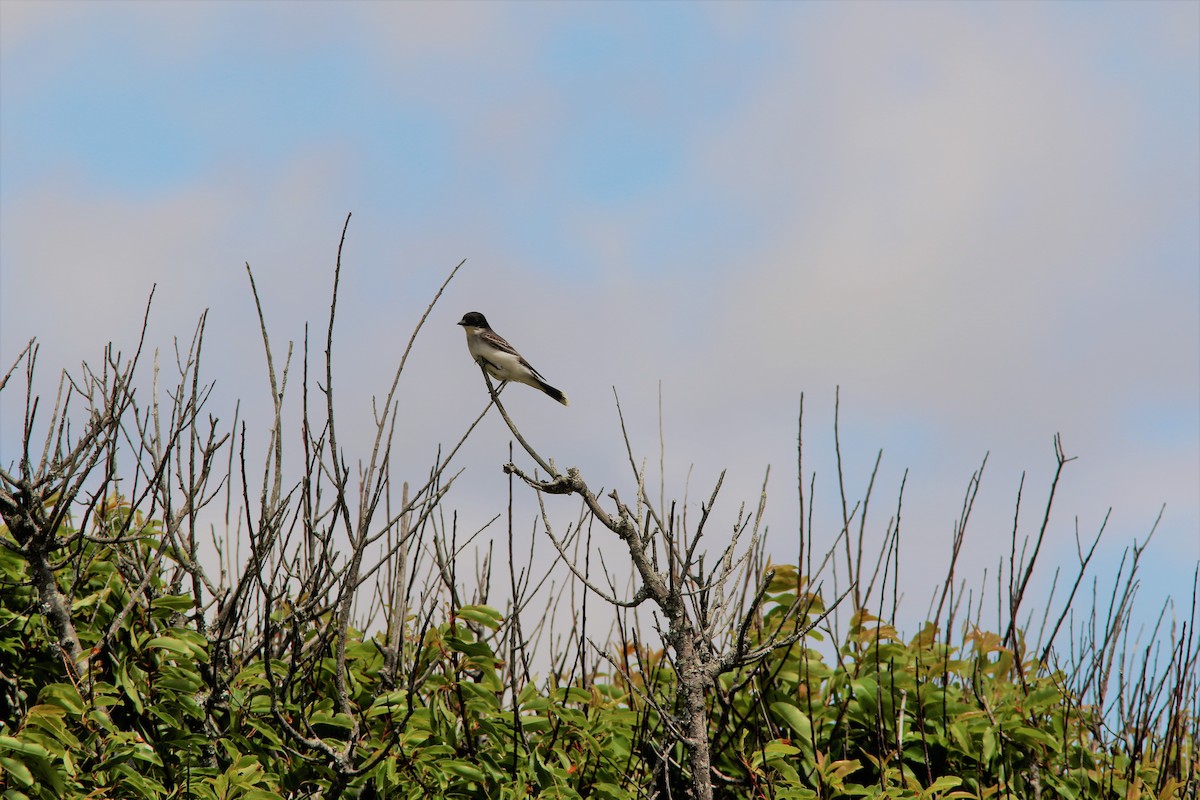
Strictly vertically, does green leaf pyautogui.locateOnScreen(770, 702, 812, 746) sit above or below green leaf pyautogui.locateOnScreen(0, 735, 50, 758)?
above

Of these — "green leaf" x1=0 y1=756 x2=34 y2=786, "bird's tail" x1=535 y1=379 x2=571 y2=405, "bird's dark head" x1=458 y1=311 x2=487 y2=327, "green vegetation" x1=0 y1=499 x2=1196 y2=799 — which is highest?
"bird's dark head" x1=458 y1=311 x2=487 y2=327

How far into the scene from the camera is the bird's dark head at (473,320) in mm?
12758

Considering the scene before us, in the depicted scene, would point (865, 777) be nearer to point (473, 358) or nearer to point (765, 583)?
point (765, 583)

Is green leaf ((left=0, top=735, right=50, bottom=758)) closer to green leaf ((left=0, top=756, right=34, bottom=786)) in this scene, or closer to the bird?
green leaf ((left=0, top=756, right=34, bottom=786))

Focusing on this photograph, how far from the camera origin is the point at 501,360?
11.8m

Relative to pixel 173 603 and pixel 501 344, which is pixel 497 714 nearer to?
pixel 173 603

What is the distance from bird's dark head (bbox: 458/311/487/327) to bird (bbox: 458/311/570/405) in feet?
0.23

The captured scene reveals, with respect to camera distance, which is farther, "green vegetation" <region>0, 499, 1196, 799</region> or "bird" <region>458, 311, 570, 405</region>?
"bird" <region>458, 311, 570, 405</region>

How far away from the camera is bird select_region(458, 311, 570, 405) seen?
38.2 feet

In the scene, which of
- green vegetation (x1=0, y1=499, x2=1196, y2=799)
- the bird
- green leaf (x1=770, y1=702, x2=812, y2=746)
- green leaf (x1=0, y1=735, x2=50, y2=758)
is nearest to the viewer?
green leaf (x1=0, y1=735, x2=50, y2=758)

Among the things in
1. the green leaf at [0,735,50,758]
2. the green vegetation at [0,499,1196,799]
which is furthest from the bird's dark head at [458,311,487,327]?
the green leaf at [0,735,50,758]

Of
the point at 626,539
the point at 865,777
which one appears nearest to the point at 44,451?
the point at 626,539

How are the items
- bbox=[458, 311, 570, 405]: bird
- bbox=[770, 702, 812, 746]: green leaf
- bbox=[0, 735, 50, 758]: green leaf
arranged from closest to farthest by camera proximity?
1. bbox=[0, 735, 50, 758]: green leaf
2. bbox=[770, 702, 812, 746]: green leaf
3. bbox=[458, 311, 570, 405]: bird

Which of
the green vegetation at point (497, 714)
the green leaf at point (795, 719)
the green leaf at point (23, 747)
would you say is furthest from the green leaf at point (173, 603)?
the green leaf at point (795, 719)
